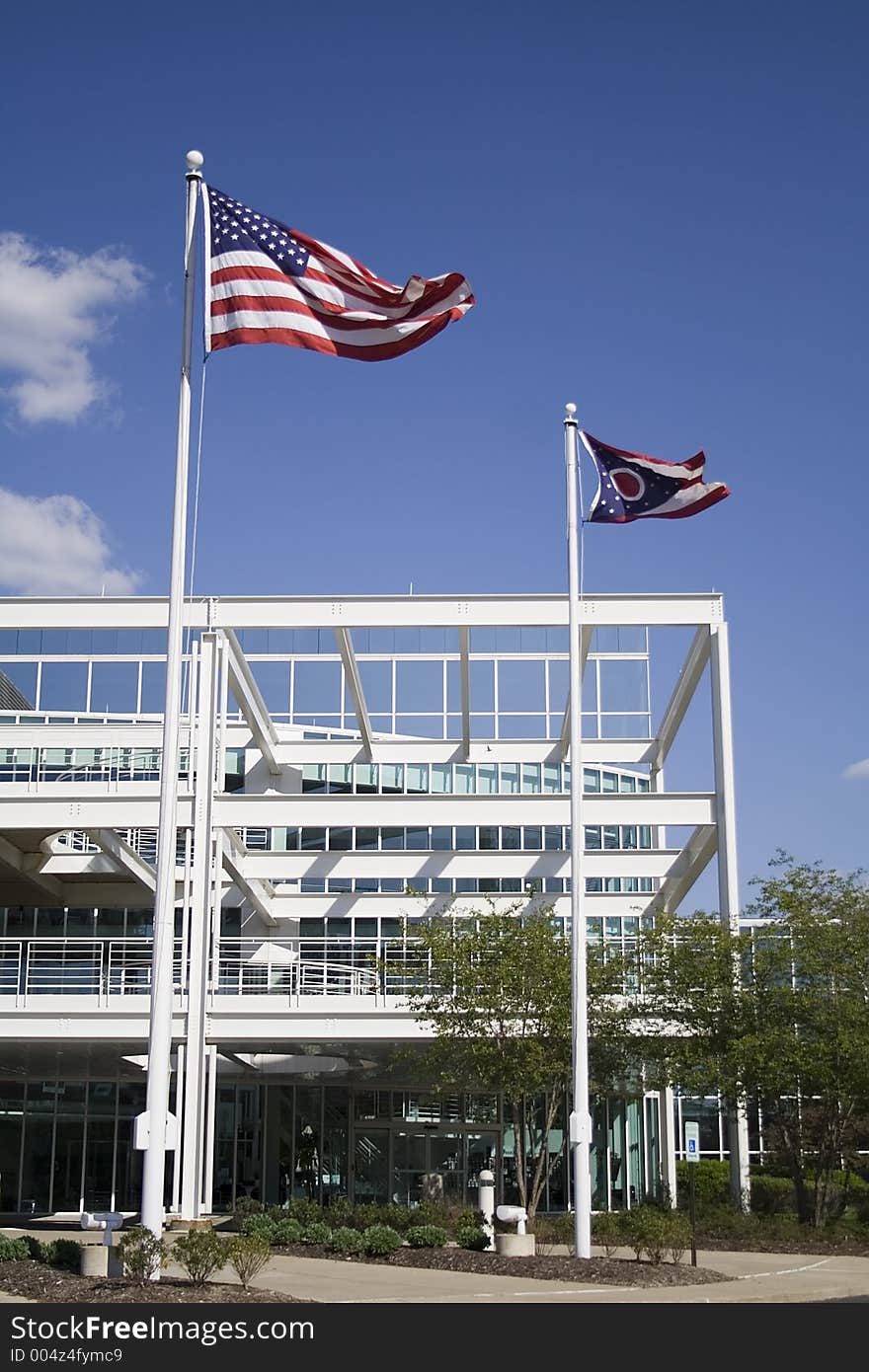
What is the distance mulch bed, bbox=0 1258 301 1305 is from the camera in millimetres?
15430

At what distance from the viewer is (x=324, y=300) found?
17484mm

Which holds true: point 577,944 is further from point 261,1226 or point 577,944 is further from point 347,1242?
point 261,1226

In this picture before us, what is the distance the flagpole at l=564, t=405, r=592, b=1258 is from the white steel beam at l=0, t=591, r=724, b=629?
1169 cm

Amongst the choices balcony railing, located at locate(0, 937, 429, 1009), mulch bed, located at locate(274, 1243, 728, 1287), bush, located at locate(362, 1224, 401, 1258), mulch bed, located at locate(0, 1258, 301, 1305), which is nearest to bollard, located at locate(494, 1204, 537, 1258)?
mulch bed, located at locate(274, 1243, 728, 1287)

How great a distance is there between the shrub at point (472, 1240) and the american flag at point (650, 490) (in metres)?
11.8

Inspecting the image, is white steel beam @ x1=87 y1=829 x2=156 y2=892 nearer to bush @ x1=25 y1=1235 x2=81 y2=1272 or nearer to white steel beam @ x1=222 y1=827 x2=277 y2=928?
white steel beam @ x1=222 y1=827 x2=277 y2=928

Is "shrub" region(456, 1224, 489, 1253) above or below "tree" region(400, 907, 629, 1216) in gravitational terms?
below

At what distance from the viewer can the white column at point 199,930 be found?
97.8 ft

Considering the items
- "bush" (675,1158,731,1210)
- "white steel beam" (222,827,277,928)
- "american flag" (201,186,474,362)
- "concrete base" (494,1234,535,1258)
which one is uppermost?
"american flag" (201,186,474,362)

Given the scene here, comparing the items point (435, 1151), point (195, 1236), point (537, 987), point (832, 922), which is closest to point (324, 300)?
point (195, 1236)

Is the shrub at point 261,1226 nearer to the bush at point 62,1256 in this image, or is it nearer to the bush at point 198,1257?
the bush at point 62,1256

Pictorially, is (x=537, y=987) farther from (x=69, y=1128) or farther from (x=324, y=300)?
(x=69, y=1128)

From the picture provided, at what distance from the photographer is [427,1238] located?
24125 millimetres

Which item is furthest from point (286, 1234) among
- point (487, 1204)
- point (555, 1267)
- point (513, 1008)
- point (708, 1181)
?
point (708, 1181)
